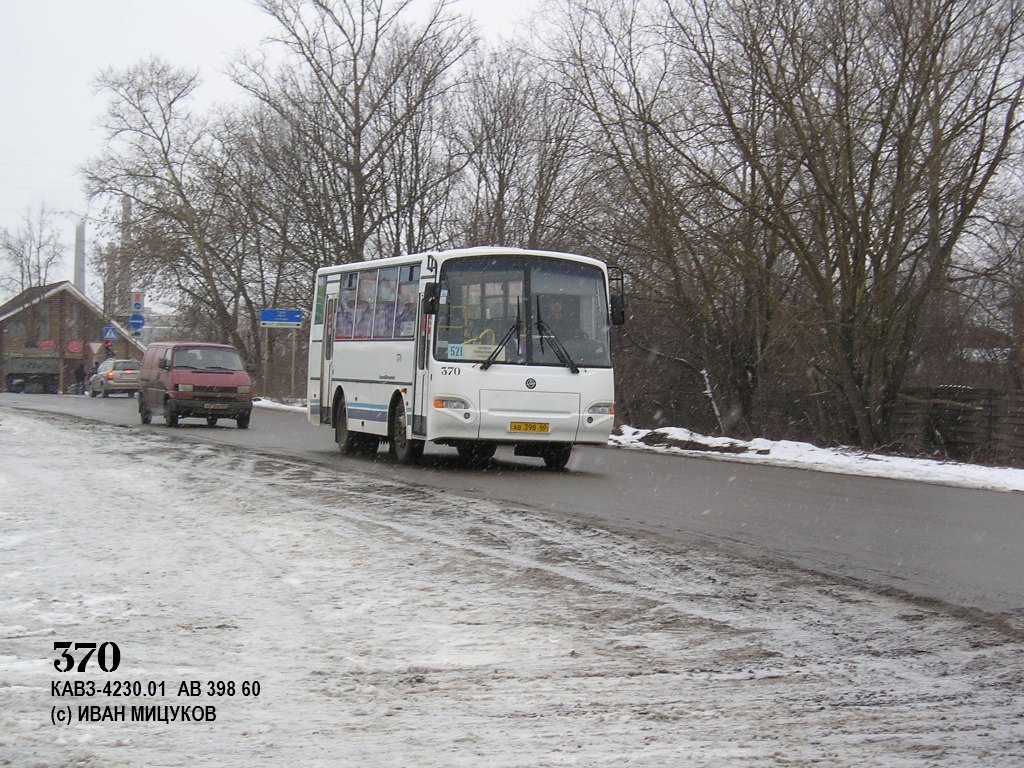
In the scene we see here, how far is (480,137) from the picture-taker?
5059 cm

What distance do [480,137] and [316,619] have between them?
44428 mm

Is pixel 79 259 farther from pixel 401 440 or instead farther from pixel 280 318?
pixel 401 440

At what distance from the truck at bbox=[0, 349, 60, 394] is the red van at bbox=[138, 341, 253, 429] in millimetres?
55352

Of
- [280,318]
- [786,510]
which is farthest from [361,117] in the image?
[786,510]

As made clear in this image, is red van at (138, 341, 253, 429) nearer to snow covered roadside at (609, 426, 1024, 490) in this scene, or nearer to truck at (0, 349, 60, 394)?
snow covered roadside at (609, 426, 1024, 490)

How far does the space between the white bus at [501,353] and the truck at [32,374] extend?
68.7m

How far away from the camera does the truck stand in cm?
8238

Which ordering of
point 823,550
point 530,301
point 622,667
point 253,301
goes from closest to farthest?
point 622,667 < point 823,550 < point 530,301 < point 253,301

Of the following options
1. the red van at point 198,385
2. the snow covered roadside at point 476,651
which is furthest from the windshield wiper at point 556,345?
the red van at point 198,385

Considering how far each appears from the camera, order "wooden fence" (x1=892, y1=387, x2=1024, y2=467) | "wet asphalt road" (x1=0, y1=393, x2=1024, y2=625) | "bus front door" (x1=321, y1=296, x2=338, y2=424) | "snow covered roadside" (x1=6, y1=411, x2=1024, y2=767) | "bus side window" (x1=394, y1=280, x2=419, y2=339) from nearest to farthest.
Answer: "snow covered roadside" (x1=6, y1=411, x2=1024, y2=767) → "wet asphalt road" (x1=0, y1=393, x2=1024, y2=625) → "bus side window" (x1=394, y1=280, x2=419, y2=339) → "bus front door" (x1=321, y1=296, x2=338, y2=424) → "wooden fence" (x1=892, y1=387, x2=1024, y2=467)

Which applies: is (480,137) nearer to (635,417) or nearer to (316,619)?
(635,417)

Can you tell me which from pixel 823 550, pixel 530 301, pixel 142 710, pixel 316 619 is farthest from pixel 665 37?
pixel 142 710

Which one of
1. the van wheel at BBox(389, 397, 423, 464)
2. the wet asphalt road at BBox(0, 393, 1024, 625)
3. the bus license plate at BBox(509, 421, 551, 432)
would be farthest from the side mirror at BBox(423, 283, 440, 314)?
the wet asphalt road at BBox(0, 393, 1024, 625)

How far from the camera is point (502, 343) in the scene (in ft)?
60.2
